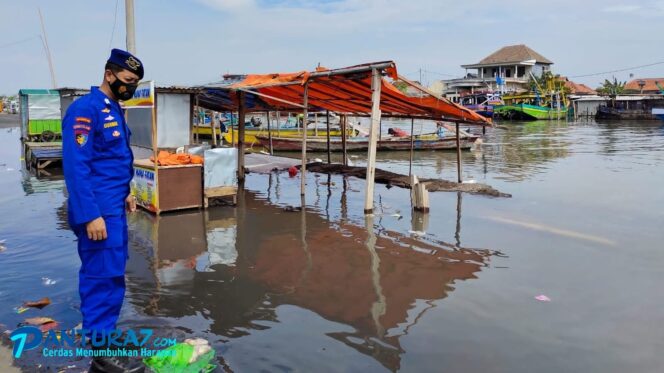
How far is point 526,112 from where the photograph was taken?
185 ft

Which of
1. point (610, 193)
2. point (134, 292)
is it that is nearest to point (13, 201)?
point (134, 292)

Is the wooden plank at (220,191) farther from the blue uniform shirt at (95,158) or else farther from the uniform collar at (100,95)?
the uniform collar at (100,95)

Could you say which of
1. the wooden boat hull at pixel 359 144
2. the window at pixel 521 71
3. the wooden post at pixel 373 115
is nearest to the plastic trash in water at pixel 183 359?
the wooden post at pixel 373 115

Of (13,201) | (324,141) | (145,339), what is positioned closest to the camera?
(145,339)

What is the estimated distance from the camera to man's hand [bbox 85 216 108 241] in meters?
3.10

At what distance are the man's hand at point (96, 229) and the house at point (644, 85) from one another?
259 ft

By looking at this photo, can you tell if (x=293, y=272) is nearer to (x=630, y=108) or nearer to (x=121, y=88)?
(x=121, y=88)

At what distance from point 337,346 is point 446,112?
8.29 meters

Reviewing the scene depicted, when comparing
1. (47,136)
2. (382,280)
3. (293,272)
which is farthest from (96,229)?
(47,136)

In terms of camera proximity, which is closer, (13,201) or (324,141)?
(13,201)

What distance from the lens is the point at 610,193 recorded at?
12.9 m

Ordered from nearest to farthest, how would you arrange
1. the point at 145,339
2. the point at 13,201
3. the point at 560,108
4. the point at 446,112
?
the point at 145,339
the point at 13,201
the point at 446,112
the point at 560,108

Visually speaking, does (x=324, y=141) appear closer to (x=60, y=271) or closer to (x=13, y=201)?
(x=13, y=201)

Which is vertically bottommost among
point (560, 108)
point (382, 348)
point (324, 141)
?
point (382, 348)
